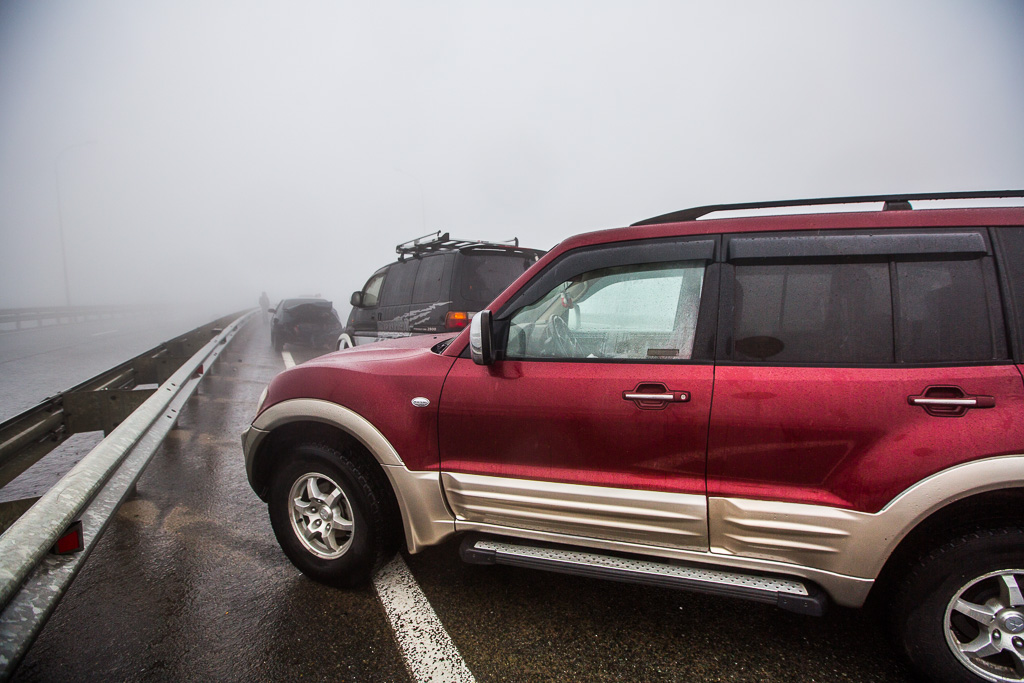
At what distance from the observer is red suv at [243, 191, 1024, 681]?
1.83 metres

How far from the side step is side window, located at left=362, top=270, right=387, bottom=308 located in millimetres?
6360

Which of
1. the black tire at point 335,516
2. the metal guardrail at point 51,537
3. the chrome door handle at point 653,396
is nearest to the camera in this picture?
the metal guardrail at point 51,537

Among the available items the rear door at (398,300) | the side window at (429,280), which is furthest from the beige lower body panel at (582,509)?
the rear door at (398,300)

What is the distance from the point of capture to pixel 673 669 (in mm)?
2086

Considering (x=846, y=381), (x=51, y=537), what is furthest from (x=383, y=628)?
(x=846, y=381)

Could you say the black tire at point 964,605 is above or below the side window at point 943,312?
below

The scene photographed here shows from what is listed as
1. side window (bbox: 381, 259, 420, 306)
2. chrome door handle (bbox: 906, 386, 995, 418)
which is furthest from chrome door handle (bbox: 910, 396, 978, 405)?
side window (bbox: 381, 259, 420, 306)

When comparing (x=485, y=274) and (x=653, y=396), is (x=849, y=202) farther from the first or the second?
(x=485, y=274)

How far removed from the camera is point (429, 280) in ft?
22.2

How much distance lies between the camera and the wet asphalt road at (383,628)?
2.10 m

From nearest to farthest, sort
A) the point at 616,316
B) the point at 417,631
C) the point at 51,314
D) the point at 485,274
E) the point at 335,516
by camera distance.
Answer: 1. the point at 417,631
2. the point at 616,316
3. the point at 335,516
4. the point at 485,274
5. the point at 51,314

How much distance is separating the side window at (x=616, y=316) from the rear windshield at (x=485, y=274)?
385 centimetres

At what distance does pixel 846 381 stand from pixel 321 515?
2.51 meters

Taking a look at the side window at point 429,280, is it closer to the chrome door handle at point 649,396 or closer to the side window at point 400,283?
the side window at point 400,283
